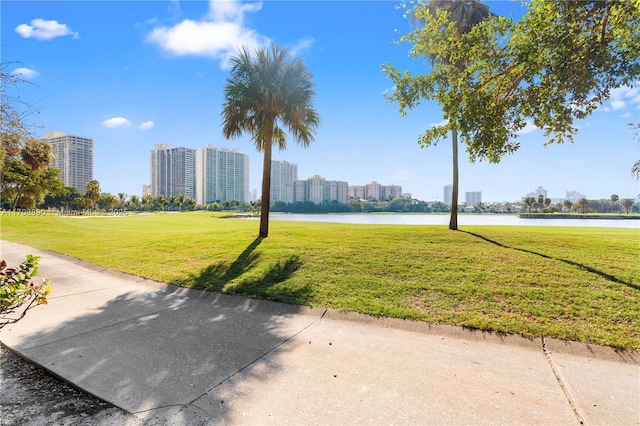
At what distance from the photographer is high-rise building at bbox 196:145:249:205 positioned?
14288 centimetres

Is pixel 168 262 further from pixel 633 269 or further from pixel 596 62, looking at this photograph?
pixel 633 269

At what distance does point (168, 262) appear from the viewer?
361 inches

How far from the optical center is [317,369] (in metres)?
3.40

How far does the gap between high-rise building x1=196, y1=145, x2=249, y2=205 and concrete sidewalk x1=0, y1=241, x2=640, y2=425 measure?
475 ft

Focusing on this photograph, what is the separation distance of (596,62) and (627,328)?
408 cm

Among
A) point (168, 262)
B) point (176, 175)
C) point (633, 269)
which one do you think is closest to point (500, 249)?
point (633, 269)

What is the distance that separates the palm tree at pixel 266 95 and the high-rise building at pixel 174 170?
140m

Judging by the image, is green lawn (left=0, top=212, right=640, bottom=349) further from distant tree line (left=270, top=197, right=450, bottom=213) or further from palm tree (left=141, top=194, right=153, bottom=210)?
distant tree line (left=270, top=197, right=450, bottom=213)

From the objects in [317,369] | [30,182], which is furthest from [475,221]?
[30,182]

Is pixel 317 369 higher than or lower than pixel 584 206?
lower

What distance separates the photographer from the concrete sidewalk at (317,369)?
271 centimetres

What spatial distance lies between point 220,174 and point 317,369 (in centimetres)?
15597

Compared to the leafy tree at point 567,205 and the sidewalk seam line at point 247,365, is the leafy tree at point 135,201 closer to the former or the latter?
the sidewalk seam line at point 247,365

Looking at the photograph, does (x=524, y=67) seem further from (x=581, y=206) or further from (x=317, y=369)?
(x=581, y=206)
